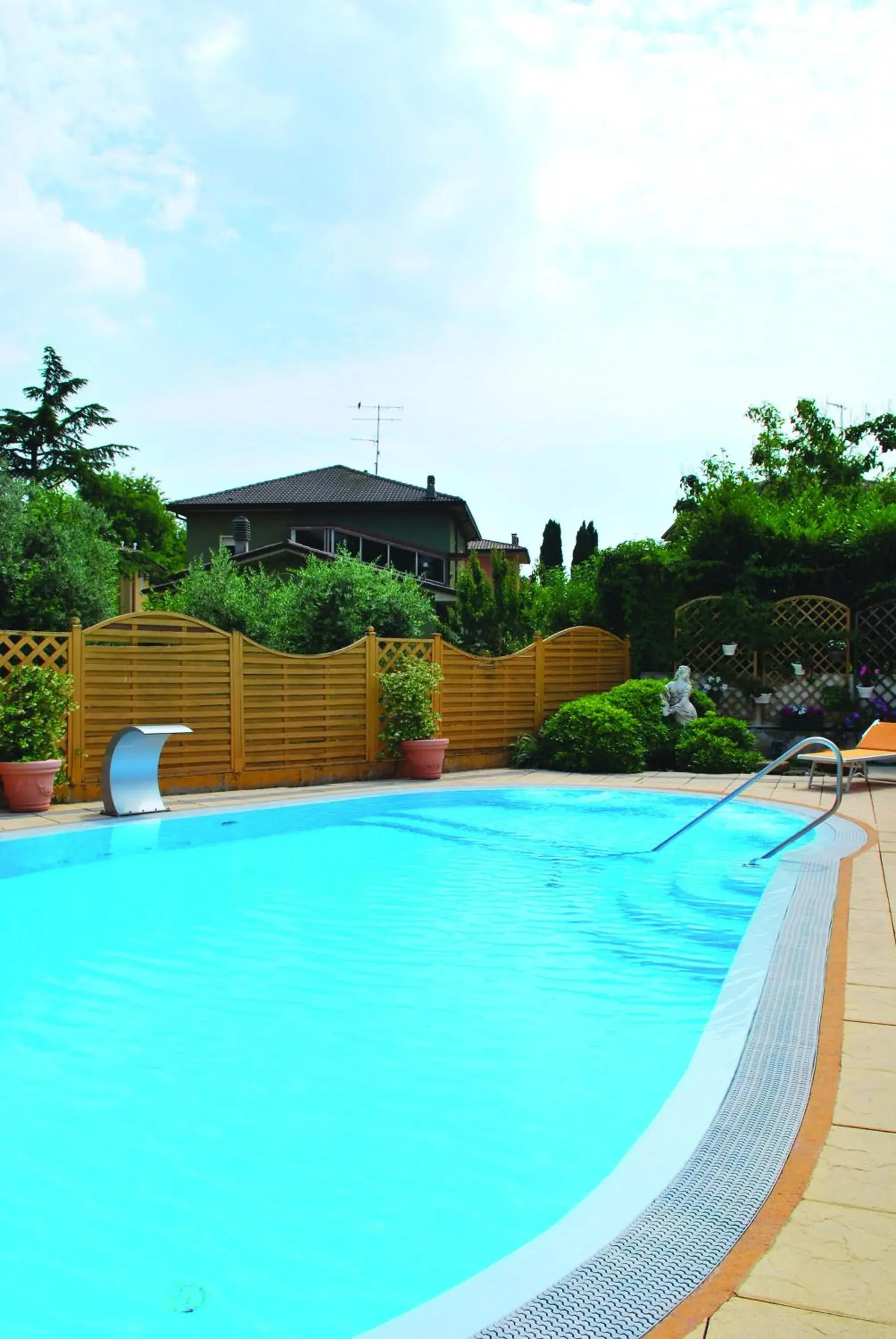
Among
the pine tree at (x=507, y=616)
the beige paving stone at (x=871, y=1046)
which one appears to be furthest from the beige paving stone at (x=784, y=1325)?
the pine tree at (x=507, y=616)

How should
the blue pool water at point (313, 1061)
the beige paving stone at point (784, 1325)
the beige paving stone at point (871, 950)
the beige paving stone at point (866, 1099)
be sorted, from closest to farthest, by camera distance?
the beige paving stone at point (784, 1325) → the blue pool water at point (313, 1061) → the beige paving stone at point (866, 1099) → the beige paving stone at point (871, 950)

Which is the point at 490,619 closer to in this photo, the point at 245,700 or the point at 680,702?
the point at 680,702

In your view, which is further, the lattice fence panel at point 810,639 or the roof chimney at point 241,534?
the roof chimney at point 241,534

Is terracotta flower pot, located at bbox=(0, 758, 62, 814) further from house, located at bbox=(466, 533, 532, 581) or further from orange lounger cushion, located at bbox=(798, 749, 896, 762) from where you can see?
house, located at bbox=(466, 533, 532, 581)

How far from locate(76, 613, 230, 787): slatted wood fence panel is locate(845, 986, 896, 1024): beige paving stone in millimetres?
7840

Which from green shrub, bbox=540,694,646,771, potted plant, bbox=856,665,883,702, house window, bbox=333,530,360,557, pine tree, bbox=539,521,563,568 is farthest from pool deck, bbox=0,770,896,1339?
pine tree, bbox=539,521,563,568

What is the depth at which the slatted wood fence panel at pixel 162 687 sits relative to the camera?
9.88 m

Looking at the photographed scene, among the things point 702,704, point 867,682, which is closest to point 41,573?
point 702,704

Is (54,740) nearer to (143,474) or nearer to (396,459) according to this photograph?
(396,459)

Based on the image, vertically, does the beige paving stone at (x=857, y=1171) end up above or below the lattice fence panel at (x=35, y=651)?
below

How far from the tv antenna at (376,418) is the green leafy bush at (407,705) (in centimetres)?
2531

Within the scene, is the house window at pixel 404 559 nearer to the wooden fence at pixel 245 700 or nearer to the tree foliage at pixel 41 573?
the tree foliage at pixel 41 573

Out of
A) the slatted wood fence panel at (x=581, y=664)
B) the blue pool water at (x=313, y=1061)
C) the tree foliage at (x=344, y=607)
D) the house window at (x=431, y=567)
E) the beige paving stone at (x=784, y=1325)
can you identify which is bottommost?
the blue pool water at (x=313, y=1061)

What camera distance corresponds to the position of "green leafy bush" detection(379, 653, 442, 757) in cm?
1203
